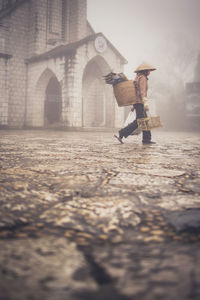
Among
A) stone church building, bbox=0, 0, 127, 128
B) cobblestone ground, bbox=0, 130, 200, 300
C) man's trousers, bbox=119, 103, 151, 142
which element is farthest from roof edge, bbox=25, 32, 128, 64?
cobblestone ground, bbox=0, 130, 200, 300

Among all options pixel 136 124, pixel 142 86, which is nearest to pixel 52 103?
pixel 136 124

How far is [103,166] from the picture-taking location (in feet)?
8.48

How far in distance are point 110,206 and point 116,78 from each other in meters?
4.50

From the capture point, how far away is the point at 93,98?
1784 centimetres

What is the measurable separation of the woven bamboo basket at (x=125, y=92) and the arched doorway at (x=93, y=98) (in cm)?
1124

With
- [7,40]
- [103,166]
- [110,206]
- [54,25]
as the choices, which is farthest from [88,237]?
[54,25]

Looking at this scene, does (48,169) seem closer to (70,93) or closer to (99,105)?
(70,93)

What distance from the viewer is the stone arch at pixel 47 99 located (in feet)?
51.0

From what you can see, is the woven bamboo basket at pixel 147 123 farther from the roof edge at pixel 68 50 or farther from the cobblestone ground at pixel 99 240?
the roof edge at pixel 68 50

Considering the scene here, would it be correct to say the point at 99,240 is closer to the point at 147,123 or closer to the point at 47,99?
the point at 147,123

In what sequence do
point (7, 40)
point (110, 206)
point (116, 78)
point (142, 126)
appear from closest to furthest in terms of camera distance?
point (110, 206), point (116, 78), point (142, 126), point (7, 40)

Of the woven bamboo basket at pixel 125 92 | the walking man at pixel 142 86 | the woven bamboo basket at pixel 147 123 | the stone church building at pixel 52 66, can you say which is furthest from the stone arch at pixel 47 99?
the woven bamboo basket at pixel 147 123

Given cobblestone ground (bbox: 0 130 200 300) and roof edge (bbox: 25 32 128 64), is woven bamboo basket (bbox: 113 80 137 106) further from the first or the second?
roof edge (bbox: 25 32 128 64)

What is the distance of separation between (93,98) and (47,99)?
3.15 meters
